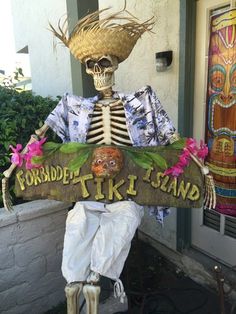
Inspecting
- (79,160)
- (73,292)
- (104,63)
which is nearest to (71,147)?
(79,160)

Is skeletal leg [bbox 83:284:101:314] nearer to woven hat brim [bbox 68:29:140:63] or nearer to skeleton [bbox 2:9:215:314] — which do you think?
skeleton [bbox 2:9:215:314]

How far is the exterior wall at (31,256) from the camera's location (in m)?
2.54

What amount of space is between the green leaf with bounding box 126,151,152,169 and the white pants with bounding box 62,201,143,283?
228 mm

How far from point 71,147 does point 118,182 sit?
0.36 m

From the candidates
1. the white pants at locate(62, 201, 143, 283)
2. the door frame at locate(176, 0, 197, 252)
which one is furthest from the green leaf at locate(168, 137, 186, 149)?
the door frame at locate(176, 0, 197, 252)

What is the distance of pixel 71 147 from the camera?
6.48 feet

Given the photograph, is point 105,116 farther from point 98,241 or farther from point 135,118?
point 98,241

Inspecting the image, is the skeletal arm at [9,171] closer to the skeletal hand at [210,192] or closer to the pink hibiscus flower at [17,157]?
the pink hibiscus flower at [17,157]

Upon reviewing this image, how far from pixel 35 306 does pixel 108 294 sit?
0.63 m

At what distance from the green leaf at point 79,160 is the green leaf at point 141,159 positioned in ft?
0.82

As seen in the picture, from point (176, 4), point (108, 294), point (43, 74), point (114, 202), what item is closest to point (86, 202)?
point (114, 202)

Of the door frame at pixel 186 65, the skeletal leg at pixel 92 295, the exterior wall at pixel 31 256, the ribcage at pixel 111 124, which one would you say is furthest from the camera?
the door frame at pixel 186 65

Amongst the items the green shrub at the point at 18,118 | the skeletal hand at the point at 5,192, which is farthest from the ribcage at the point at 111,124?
the green shrub at the point at 18,118

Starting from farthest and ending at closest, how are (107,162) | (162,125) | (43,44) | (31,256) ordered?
(43,44) → (31,256) → (162,125) → (107,162)
